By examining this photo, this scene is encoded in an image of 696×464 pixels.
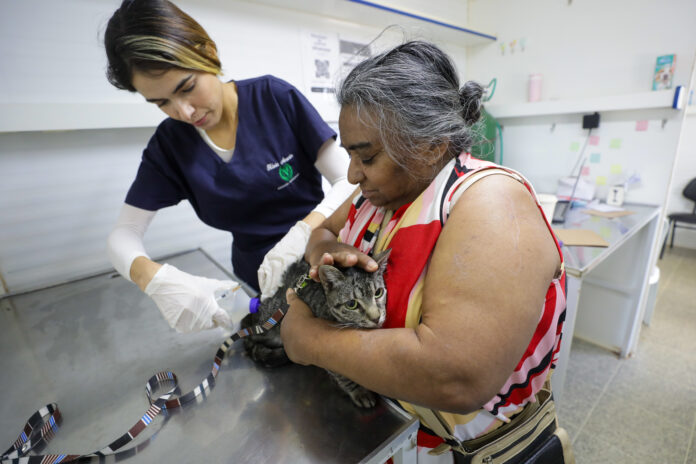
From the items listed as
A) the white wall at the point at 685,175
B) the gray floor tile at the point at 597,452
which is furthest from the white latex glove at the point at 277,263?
the white wall at the point at 685,175

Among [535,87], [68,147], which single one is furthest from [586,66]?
[68,147]

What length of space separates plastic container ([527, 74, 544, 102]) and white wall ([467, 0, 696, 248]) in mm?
47

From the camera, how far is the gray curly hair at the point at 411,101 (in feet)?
2.11

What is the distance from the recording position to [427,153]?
2.23 feet

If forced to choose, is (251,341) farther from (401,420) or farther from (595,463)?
(595,463)

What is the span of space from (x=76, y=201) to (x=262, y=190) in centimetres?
101

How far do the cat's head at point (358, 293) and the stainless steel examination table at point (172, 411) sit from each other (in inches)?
7.5

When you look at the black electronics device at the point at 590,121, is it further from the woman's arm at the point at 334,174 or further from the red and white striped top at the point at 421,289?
the red and white striped top at the point at 421,289

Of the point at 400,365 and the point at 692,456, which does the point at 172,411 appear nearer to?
the point at 400,365

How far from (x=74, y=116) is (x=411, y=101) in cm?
148

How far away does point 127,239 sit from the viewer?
1125mm

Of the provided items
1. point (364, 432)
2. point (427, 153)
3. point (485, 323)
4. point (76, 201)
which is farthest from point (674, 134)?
point (76, 201)

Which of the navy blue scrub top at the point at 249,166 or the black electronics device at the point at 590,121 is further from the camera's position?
the black electronics device at the point at 590,121

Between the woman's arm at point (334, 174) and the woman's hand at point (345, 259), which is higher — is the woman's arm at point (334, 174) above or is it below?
above
